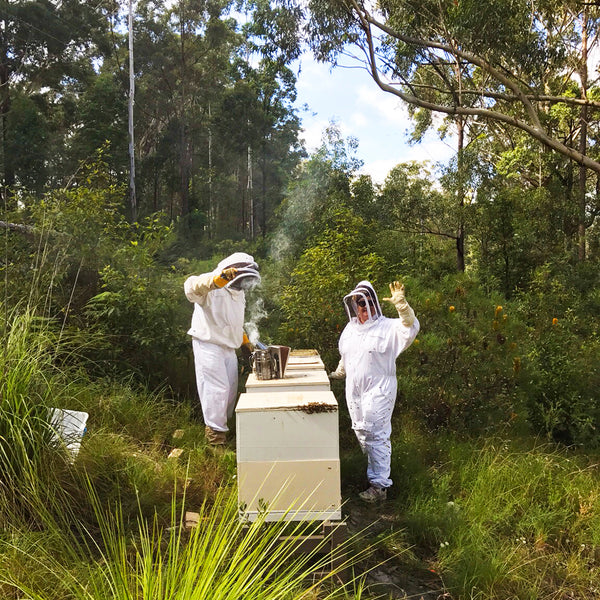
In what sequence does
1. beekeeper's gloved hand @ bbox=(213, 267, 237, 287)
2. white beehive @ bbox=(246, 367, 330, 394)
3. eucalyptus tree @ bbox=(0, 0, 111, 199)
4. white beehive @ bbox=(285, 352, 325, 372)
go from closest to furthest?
1. white beehive @ bbox=(246, 367, 330, 394)
2. beekeeper's gloved hand @ bbox=(213, 267, 237, 287)
3. white beehive @ bbox=(285, 352, 325, 372)
4. eucalyptus tree @ bbox=(0, 0, 111, 199)

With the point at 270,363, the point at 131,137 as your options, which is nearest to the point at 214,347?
the point at 270,363

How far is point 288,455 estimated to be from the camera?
9.96ft

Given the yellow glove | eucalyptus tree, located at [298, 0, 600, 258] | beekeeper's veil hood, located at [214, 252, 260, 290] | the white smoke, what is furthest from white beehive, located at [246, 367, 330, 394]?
eucalyptus tree, located at [298, 0, 600, 258]

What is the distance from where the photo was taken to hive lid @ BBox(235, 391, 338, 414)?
3.01 metres

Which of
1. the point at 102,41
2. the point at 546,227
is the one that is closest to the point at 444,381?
the point at 546,227

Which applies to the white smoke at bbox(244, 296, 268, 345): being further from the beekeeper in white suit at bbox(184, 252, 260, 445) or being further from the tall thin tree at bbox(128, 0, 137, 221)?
the tall thin tree at bbox(128, 0, 137, 221)

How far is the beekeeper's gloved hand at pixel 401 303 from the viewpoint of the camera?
387cm

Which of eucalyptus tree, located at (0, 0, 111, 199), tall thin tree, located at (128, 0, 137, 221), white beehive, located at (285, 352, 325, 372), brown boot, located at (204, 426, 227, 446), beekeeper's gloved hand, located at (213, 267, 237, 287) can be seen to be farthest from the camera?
tall thin tree, located at (128, 0, 137, 221)

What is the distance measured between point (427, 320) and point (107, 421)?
4.14m

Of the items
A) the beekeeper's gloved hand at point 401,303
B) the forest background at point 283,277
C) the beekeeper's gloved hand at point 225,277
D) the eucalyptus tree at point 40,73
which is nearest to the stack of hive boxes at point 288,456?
the forest background at point 283,277

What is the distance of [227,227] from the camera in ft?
63.4

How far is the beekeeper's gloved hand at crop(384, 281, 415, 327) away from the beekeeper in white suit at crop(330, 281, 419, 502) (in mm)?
18

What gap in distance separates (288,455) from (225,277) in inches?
62.9

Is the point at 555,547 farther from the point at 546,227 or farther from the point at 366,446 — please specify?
the point at 546,227
